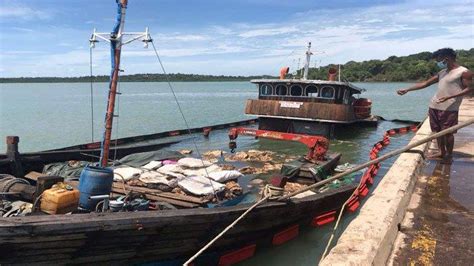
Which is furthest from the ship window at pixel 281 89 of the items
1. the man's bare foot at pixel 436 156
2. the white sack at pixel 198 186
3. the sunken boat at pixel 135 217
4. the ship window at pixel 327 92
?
the white sack at pixel 198 186

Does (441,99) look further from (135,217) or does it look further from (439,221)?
(135,217)

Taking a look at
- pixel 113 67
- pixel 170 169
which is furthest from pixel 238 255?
pixel 113 67

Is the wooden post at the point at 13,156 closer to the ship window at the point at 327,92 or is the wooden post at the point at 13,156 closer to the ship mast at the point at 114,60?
the ship mast at the point at 114,60

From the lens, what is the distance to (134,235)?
18.0 ft

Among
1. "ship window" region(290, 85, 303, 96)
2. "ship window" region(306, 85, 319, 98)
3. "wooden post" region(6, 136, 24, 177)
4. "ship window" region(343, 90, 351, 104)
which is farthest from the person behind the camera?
"ship window" region(290, 85, 303, 96)

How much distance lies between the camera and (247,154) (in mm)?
16391

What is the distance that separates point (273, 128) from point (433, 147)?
12760 millimetres

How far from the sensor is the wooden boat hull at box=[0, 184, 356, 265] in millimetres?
4848

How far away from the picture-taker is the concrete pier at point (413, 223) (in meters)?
3.90

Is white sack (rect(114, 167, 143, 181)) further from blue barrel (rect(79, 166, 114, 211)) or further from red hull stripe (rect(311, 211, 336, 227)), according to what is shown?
red hull stripe (rect(311, 211, 336, 227))

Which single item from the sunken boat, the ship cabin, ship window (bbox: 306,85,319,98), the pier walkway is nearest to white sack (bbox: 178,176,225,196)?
the sunken boat

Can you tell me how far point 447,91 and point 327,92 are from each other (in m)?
13.7

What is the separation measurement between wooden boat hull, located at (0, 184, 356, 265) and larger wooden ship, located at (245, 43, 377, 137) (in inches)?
565

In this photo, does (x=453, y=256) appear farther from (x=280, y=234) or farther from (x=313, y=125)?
(x=313, y=125)
